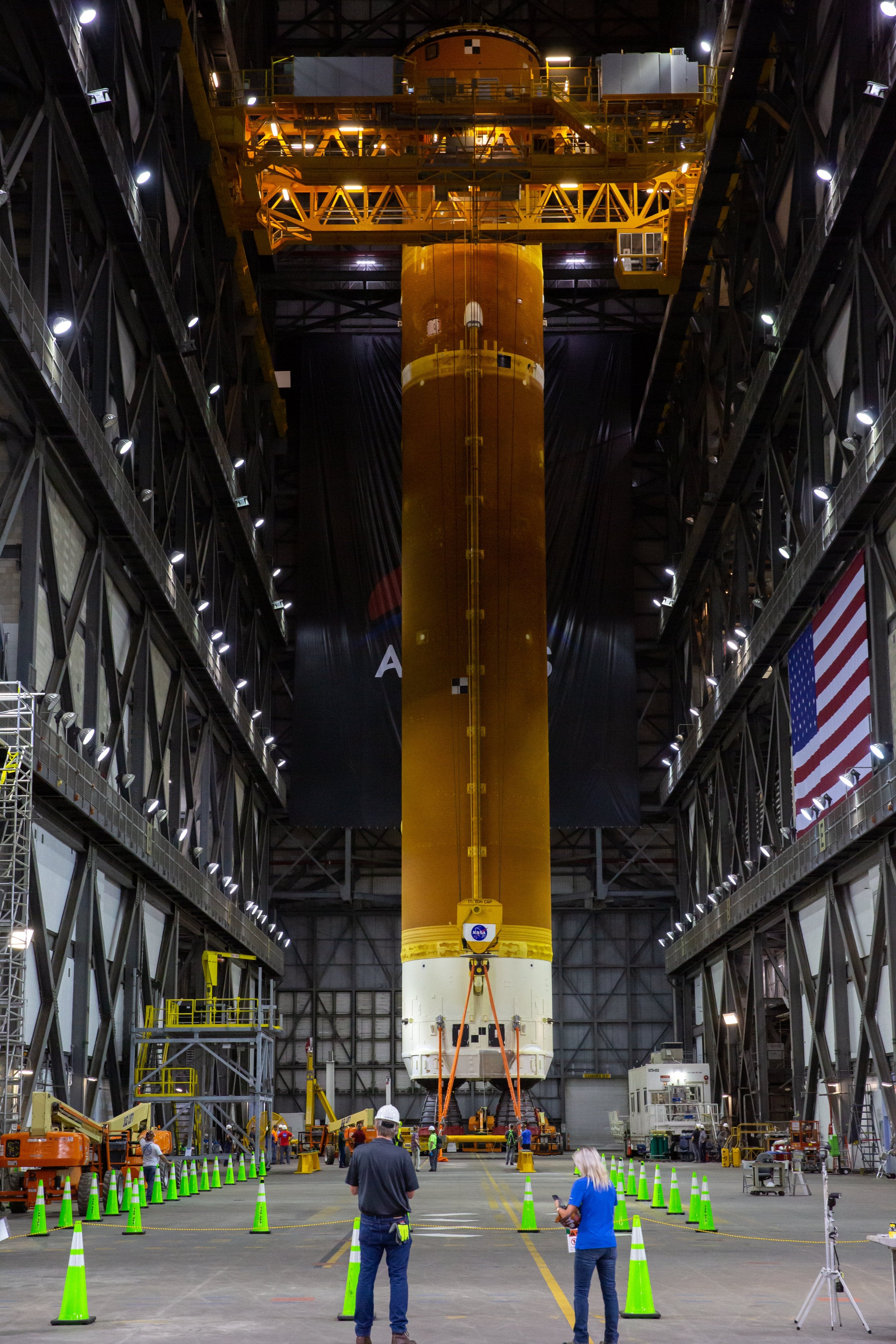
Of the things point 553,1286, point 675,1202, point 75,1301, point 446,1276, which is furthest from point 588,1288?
point 675,1202

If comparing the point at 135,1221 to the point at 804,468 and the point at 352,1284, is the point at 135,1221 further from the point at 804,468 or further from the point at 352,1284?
the point at 804,468

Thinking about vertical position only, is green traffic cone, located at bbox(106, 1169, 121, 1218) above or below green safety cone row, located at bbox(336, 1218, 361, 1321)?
below

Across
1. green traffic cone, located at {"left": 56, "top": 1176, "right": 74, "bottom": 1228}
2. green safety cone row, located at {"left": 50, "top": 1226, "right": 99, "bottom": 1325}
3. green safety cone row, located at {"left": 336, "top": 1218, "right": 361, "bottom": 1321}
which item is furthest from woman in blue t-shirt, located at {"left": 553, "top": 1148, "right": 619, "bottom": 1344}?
green traffic cone, located at {"left": 56, "top": 1176, "right": 74, "bottom": 1228}

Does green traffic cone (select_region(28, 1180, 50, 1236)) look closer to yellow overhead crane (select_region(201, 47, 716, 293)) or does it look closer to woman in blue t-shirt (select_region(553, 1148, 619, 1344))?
woman in blue t-shirt (select_region(553, 1148, 619, 1344))

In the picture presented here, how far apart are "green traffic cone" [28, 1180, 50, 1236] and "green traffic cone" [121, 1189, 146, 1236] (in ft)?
3.51

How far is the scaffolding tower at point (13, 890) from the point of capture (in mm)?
24469

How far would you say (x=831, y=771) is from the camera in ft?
119

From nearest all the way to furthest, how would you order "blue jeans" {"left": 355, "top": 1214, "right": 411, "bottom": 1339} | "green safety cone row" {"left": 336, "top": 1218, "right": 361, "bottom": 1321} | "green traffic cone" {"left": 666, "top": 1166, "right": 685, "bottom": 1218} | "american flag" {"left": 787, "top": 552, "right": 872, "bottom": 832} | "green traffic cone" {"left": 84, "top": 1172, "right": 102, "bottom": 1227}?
"blue jeans" {"left": 355, "top": 1214, "right": 411, "bottom": 1339} < "green safety cone row" {"left": 336, "top": 1218, "right": 361, "bottom": 1321} < "green traffic cone" {"left": 666, "top": 1166, "right": 685, "bottom": 1218} < "green traffic cone" {"left": 84, "top": 1172, "right": 102, "bottom": 1227} < "american flag" {"left": 787, "top": 552, "right": 872, "bottom": 832}

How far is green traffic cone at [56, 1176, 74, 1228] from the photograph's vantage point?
20.7m

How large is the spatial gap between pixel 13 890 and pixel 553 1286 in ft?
44.1

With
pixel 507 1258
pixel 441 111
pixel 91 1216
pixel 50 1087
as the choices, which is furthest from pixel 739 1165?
pixel 441 111

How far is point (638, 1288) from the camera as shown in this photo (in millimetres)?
11820

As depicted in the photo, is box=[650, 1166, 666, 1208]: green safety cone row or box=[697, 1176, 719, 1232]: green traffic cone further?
box=[650, 1166, 666, 1208]: green safety cone row

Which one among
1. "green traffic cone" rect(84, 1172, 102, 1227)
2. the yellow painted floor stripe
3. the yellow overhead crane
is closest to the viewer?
the yellow painted floor stripe
